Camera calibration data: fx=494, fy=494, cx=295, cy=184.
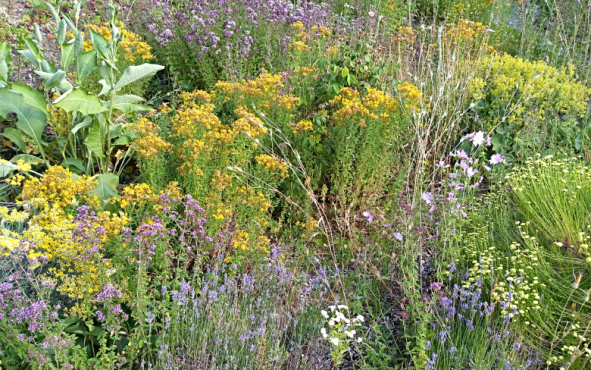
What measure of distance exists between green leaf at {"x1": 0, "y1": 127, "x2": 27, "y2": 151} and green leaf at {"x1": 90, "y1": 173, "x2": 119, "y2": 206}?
2.33 feet

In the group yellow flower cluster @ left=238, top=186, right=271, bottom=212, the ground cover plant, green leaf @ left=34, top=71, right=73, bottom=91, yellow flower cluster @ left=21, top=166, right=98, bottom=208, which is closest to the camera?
the ground cover plant

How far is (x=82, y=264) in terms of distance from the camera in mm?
2275

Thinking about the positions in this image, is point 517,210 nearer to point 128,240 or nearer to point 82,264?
point 128,240

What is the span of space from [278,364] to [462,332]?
1.09 metres

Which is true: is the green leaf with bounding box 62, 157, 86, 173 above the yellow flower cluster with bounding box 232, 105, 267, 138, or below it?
below

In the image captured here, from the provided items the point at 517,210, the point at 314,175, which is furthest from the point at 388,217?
the point at 517,210

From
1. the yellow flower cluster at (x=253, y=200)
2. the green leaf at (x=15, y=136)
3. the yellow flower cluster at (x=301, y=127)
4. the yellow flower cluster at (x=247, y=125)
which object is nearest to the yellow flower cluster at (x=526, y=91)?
the yellow flower cluster at (x=301, y=127)

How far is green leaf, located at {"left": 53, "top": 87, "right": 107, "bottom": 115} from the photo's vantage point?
3.16 metres

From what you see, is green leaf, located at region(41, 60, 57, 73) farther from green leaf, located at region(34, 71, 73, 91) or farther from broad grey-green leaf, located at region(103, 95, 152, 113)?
broad grey-green leaf, located at region(103, 95, 152, 113)

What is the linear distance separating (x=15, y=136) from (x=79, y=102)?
0.76m

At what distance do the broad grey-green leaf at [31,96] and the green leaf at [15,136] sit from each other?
35 cm

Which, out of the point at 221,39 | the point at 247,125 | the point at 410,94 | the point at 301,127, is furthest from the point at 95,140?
the point at 410,94

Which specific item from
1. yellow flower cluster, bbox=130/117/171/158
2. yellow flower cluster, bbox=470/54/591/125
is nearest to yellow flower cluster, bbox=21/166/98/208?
yellow flower cluster, bbox=130/117/171/158

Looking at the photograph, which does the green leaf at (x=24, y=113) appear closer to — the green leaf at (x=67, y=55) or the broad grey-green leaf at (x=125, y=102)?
the green leaf at (x=67, y=55)
